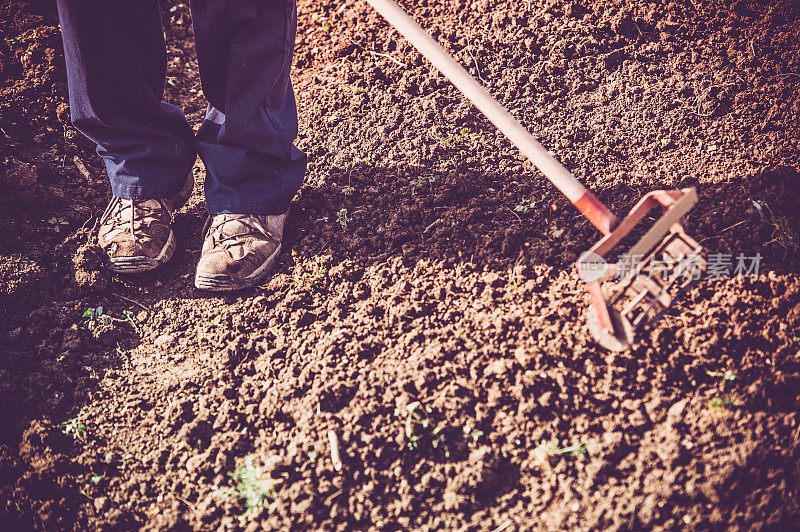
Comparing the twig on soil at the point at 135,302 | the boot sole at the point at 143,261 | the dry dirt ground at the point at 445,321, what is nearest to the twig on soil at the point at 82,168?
the dry dirt ground at the point at 445,321

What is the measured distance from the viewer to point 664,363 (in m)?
1.67

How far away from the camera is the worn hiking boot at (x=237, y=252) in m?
2.06

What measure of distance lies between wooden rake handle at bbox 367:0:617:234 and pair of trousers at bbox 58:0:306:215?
1.39ft

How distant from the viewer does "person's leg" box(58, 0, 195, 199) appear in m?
1.82

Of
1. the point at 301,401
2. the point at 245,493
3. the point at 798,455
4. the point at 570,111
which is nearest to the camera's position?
the point at 798,455

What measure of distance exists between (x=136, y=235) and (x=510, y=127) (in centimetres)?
159

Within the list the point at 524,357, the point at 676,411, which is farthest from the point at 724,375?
the point at 524,357

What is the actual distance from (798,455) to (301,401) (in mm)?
1530

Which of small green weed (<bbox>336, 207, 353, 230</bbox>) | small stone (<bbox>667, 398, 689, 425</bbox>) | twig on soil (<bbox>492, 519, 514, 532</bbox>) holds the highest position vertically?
small stone (<bbox>667, 398, 689, 425</bbox>)

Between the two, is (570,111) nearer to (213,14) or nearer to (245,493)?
(213,14)

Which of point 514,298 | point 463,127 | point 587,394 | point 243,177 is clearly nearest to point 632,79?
point 463,127

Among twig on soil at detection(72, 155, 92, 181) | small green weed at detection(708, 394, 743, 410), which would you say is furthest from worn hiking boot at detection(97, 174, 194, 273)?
small green weed at detection(708, 394, 743, 410)

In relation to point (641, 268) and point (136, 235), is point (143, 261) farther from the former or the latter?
point (641, 268)

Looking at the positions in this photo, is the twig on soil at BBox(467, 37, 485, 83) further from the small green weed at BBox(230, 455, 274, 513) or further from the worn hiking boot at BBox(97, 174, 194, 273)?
the small green weed at BBox(230, 455, 274, 513)
